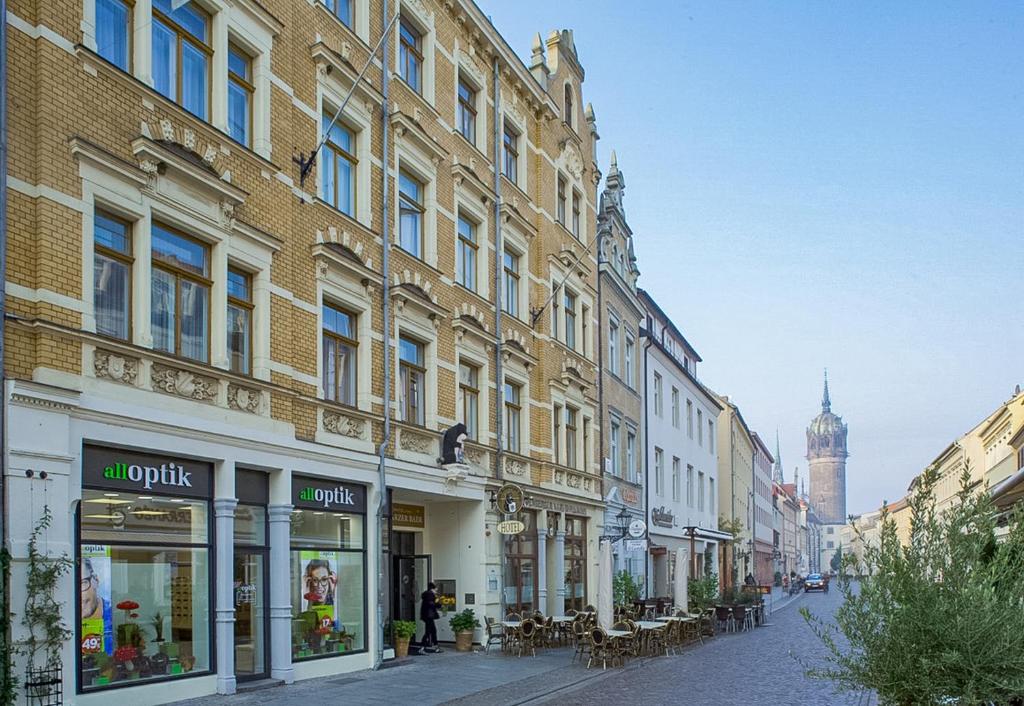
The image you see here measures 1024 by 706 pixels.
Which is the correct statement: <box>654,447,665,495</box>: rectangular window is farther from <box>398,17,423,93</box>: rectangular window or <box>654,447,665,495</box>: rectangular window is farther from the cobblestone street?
<box>398,17,423,93</box>: rectangular window

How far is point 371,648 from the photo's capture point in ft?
62.3

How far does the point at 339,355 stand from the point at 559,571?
1209 cm

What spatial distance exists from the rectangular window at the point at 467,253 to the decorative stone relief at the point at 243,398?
8749 millimetres

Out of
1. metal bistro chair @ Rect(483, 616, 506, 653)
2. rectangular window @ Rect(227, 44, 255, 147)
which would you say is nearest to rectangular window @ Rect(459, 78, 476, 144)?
rectangular window @ Rect(227, 44, 255, 147)

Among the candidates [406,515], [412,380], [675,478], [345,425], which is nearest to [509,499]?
[406,515]

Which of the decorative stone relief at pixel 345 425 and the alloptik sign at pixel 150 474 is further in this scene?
the decorative stone relief at pixel 345 425

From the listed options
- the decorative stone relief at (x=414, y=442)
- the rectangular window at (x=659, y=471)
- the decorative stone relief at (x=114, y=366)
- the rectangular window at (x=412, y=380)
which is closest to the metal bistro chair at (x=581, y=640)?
the decorative stone relief at (x=414, y=442)

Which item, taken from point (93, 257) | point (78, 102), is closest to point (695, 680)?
point (93, 257)

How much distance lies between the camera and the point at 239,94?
1644 centimetres

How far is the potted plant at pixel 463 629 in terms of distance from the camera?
75.2ft

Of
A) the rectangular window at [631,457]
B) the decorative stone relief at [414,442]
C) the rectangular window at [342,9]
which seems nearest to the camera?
the rectangular window at [342,9]

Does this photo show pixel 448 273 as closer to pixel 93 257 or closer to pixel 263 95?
pixel 263 95

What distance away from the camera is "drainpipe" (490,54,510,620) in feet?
82.5

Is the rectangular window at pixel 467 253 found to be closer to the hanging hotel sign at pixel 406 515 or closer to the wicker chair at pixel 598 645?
the hanging hotel sign at pixel 406 515
